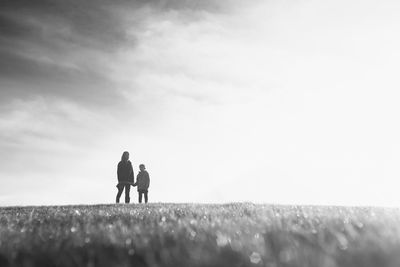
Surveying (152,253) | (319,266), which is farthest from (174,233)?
(319,266)

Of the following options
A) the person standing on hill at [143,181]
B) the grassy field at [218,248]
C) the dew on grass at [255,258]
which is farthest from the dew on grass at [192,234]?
the person standing on hill at [143,181]

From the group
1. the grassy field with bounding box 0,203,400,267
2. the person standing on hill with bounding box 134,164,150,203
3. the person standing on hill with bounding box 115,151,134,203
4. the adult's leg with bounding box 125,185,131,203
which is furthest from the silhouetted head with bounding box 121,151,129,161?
the grassy field with bounding box 0,203,400,267

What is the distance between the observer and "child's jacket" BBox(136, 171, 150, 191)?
28.6 meters

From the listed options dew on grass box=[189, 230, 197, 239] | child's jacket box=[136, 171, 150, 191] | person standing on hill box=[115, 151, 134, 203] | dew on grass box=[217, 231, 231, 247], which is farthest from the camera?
child's jacket box=[136, 171, 150, 191]

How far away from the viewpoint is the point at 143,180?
2864 centimetres

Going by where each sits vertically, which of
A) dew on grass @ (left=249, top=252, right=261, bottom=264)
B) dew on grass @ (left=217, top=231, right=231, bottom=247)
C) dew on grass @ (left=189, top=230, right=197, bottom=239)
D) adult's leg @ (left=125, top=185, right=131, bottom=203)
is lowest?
dew on grass @ (left=249, top=252, right=261, bottom=264)

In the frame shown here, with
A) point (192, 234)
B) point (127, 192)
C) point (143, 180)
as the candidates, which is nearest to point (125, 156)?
point (127, 192)

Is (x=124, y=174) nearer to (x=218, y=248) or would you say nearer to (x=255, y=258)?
(x=218, y=248)

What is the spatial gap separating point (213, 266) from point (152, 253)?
0.76m

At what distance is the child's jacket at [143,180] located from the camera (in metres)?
28.6

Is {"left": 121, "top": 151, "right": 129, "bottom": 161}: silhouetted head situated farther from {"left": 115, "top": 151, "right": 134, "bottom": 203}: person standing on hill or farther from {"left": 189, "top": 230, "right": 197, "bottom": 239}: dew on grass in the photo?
{"left": 189, "top": 230, "right": 197, "bottom": 239}: dew on grass

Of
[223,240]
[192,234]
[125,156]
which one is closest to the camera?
[223,240]

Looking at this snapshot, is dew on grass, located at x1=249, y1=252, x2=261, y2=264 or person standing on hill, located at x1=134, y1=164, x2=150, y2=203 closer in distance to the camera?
dew on grass, located at x1=249, y1=252, x2=261, y2=264

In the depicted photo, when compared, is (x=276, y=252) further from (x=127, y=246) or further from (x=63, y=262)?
(x=63, y=262)
